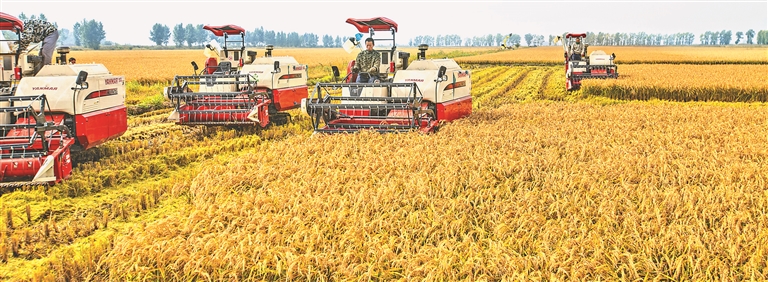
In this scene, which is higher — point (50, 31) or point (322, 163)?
point (50, 31)

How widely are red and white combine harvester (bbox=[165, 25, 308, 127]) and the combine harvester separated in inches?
76.5

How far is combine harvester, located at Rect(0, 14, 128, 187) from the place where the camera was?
7148 millimetres

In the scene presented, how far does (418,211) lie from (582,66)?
18590mm

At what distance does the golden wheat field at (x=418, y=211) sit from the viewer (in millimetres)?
4012

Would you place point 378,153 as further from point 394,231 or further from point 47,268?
point 47,268

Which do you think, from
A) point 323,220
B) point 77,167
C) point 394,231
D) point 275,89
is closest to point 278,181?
point 323,220

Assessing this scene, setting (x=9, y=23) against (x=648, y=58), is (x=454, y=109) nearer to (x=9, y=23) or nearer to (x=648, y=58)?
(x=9, y=23)

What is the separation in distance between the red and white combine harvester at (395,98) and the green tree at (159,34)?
517 feet

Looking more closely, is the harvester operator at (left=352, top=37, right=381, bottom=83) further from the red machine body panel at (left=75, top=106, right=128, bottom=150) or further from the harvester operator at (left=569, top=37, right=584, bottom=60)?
the harvester operator at (left=569, top=37, right=584, bottom=60)

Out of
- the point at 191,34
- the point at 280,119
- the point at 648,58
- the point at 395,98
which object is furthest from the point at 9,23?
the point at 191,34

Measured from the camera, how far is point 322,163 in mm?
7160

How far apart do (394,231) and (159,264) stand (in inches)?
69.7

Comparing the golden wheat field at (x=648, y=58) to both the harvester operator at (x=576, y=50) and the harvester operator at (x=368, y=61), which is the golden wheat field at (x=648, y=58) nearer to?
the harvester operator at (x=576, y=50)

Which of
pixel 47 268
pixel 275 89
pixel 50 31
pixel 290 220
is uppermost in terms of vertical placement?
pixel 50 31
